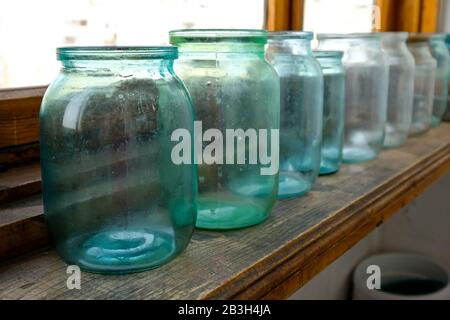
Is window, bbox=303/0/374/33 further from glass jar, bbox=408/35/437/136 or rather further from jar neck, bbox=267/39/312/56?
jar neck, bbox=267/39/312/56

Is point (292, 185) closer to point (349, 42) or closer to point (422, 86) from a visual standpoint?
point (349, 42)

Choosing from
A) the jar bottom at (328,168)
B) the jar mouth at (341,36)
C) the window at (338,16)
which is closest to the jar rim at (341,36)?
the jar mouth at (341,36)

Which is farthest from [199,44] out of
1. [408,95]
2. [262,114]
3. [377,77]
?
[408,95]

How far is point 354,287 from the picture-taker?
4.52 ft

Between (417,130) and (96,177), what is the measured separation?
0.82 meters

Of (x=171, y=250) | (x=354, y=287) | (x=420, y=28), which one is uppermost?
(x=420, y=28)

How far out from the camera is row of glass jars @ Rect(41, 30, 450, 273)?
1.70 feet

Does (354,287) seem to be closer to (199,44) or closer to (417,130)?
(417,130)

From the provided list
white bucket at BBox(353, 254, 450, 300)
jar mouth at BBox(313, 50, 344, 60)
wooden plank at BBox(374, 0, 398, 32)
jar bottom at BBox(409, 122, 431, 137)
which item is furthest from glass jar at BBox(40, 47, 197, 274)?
wooden plank at BBox(374, 0, 398, 32)

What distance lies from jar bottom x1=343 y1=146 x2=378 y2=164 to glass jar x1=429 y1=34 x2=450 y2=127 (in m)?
0.38

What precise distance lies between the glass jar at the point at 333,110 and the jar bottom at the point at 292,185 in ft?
0.28

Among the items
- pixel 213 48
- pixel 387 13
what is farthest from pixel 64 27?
pixel 387 13

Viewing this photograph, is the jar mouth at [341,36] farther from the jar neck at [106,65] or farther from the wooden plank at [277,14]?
the jar neck at [106,65]
